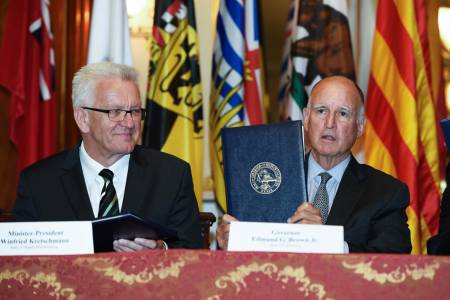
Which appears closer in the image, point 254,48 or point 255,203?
point 255,203

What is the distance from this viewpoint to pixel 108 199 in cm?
296

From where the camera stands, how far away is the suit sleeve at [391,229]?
2650 mm

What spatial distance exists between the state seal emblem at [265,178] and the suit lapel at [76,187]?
70cm

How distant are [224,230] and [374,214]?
60cm

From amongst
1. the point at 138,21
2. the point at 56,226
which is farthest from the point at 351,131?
the point at 138,21

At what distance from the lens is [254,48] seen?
15.7 ft

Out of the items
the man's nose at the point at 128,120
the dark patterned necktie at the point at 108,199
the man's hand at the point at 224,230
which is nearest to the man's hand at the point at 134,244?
the man's hand at the point at 224,230

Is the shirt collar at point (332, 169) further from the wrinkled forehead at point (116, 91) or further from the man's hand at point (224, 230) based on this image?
the wrinkled forehead at point (116, 91)

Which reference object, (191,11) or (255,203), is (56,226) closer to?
(255,203)

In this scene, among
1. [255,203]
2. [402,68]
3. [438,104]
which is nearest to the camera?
[255,203]

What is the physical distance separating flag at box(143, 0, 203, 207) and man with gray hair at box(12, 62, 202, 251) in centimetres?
142

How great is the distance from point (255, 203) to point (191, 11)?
7.53 feet

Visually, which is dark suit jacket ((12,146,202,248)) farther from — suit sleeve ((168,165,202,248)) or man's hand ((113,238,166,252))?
man's hand ((113,238,166,252))

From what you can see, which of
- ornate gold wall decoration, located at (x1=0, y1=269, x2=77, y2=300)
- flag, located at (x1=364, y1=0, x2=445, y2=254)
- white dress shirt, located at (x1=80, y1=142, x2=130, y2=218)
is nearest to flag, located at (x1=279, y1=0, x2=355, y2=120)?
flag, located at (x1=364, y1=0, x2=445, y2=254)
